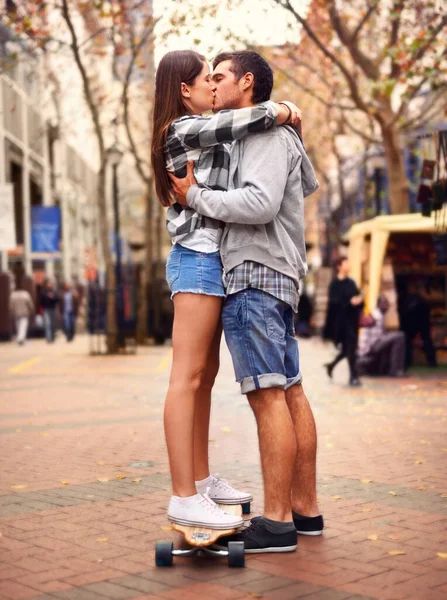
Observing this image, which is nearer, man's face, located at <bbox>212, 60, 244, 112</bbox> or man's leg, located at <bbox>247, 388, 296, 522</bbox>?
man's leg, located at <bbox>247, 388, 296, 522</bbox>

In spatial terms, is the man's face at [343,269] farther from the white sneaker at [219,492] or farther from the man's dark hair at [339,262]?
the white sneaker at [219,492]

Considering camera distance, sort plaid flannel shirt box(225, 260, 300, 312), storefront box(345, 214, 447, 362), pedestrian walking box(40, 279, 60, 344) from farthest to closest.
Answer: pedestrian walking box(40, 279, 60, 344) < storefront box(345, 214, 447, 362) < plaid flannel shirt box(225, 260, 300, 312)

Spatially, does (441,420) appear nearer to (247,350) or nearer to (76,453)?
(76,453)

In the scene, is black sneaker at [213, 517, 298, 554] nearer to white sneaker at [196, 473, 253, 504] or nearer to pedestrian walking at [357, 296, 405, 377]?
white sneaker at [196, 473, 253, 504]

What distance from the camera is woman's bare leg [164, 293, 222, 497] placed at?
429 cm

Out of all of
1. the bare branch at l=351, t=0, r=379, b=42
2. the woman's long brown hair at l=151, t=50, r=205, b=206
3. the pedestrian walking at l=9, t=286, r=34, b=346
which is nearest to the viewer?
the woman's long brown hair at l=151, t=50, r=205, b=206

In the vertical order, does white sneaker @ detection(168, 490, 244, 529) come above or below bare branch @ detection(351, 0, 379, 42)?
below

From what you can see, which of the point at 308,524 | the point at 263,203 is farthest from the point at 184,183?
the point at 308,524

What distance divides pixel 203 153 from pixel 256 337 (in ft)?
2.87

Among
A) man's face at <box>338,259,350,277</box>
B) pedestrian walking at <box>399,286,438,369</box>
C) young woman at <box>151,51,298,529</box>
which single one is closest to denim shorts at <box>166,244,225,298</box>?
young woman at <box>151,51,298,529</box>

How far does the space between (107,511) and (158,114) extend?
2204mm

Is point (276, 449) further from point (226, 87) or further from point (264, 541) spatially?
point (226, 87)

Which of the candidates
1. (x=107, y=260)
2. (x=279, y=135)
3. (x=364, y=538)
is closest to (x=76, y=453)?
(x=364, y=538)

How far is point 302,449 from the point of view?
4.48m
